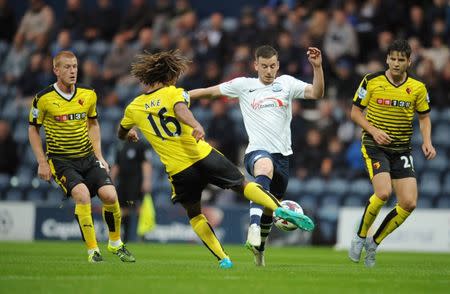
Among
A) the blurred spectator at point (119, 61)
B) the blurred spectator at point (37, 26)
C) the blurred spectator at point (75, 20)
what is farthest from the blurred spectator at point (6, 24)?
the blurred spectator at point (119, 61)

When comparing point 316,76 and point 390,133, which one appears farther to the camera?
point 390,133

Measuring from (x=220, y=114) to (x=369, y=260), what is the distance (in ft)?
29.0

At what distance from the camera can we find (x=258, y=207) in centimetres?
1041

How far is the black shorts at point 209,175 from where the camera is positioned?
9.70 m

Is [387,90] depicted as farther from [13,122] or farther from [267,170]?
[13,122]

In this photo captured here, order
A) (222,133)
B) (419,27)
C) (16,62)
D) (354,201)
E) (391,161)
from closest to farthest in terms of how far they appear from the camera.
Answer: (391,161)
(354,201)
(222,133)
(419,27)
(16,62)

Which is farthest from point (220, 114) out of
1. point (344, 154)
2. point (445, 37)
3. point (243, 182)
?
point (243, 182)

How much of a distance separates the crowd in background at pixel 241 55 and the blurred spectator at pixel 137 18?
0.02 metres

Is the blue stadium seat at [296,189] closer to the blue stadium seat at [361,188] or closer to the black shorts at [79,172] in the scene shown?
the blue stadium seat at [361,188]

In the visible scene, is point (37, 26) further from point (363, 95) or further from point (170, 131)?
point (170, 131)

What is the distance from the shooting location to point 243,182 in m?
9.80

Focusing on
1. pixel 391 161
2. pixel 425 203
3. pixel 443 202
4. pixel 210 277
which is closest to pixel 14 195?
pixel 425 203

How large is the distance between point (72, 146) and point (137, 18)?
12.3 m

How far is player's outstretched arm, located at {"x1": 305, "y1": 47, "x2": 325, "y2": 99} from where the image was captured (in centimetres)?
1036
